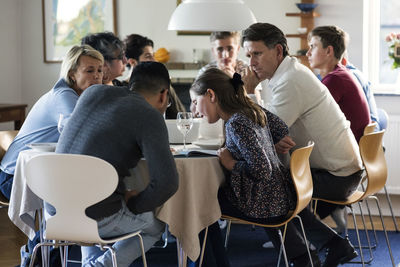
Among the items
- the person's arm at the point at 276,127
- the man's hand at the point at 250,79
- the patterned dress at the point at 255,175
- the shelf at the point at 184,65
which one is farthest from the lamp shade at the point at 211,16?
the shelf at the point at 184,65

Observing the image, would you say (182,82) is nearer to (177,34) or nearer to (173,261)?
(177,34)

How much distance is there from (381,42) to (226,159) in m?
3.41

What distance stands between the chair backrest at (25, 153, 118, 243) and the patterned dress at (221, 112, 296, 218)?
715 millimetres

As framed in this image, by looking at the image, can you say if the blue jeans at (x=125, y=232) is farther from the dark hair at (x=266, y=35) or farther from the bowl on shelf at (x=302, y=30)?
the bowl on shelf at (x=302, y=30)

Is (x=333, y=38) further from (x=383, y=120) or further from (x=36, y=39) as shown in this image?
(x=36, y=39)

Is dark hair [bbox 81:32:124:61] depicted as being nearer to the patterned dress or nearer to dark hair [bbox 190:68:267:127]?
dark hair [bbox 190:68:267:127]

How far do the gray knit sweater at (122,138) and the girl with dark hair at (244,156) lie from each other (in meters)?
0.47

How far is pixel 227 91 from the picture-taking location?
3264mm

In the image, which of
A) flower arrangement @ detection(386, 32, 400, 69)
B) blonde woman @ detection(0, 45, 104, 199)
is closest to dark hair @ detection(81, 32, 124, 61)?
blonde woman @ detection(0, 45, 104, 199)

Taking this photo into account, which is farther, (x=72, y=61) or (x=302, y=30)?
(x=302, y=30)

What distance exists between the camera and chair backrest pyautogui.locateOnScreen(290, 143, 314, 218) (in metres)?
3.17

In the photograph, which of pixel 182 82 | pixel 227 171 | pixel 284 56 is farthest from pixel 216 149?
pixel 182 82

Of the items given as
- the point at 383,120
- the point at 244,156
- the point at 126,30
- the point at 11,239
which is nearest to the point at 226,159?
the point at 244,156

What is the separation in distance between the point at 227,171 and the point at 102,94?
758 mm
